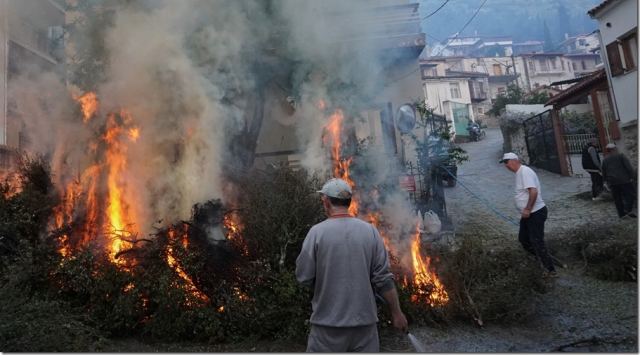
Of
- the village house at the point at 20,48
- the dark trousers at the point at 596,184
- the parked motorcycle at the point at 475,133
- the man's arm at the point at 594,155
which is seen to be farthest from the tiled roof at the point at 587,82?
the parked motorcycle at the point at 475,133

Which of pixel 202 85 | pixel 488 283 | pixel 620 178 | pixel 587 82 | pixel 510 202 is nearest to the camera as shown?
pixel 488 283

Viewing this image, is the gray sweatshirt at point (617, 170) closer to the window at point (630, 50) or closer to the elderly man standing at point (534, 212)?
the window at point (630, 50)

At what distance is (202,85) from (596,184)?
25.3ft

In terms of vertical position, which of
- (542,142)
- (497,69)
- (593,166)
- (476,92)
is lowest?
(593,166)

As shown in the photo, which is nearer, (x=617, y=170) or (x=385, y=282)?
(x=385, y=282)

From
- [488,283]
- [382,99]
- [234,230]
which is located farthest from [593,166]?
[234,230]

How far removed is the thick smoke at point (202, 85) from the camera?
20.5ft

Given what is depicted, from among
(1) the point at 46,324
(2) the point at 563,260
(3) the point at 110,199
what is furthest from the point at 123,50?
(2) the point at 563,260

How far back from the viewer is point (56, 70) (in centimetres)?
791

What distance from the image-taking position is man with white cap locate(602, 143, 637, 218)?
6.64 meters

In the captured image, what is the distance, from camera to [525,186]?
548 cm

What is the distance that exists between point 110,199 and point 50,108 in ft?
9.35

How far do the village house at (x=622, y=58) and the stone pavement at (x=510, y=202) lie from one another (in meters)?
1.28

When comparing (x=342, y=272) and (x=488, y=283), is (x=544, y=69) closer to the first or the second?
(x=488, y=283)
